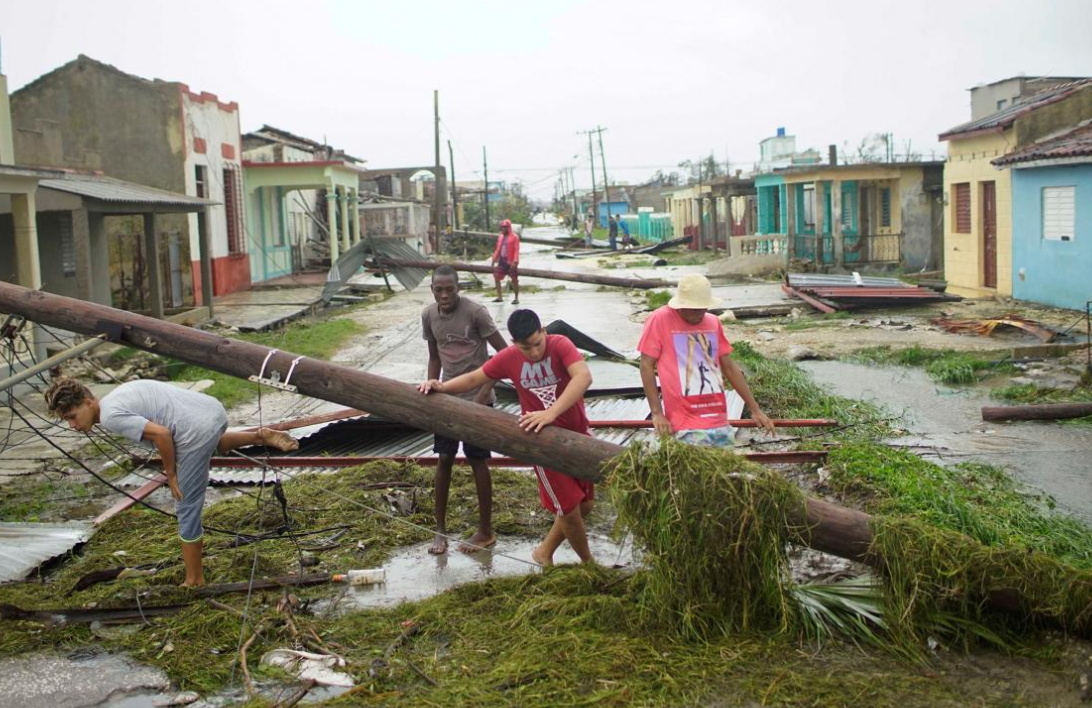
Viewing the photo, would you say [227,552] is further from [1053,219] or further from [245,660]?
[1053,219]

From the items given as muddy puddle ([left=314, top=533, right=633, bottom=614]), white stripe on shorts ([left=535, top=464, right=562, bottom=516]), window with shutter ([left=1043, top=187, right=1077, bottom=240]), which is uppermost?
window with shutter ([left=1043, top=187, right=1077, bottom=240])

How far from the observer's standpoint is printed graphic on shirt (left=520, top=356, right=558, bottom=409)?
235 inches

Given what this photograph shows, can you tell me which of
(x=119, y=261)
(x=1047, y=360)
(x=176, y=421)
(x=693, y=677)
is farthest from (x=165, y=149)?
(x=693, y=677)

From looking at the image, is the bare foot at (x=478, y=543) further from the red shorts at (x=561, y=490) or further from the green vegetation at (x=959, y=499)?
the green vegetation at (x=959, y=499)

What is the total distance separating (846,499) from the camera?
7828 millimetres

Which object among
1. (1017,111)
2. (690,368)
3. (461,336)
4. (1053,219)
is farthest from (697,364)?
(1017,111)

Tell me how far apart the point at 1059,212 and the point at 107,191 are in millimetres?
16727

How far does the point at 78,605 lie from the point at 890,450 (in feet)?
19.6

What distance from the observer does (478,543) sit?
271 inches

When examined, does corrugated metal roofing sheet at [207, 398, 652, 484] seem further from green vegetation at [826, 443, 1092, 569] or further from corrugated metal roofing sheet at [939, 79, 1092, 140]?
corrugated metal roofing sheet at [939, 79, 1092, 140]

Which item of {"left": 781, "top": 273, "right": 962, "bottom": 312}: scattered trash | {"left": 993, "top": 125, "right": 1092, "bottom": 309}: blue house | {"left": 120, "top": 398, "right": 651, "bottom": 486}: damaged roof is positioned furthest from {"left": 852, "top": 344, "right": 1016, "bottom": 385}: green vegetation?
{"left": 993, "top": 125, "right": 1092, "bottom": 309}: blue house

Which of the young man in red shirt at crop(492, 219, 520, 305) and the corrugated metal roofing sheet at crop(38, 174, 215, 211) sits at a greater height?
the corrugated metal roofing sheet at crop(38, 174, 215, 211)

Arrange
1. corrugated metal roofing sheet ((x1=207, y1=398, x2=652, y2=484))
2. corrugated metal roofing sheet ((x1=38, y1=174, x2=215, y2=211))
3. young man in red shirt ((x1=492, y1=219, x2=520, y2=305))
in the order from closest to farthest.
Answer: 1. corrugated metal roofing sheet ((x1=207, y1=398, x2=652, y2=484))
2. corrugated metal roofing sheet ((x1=38, y1=174, x2=215, y2=211))
3. young man in red shirt ((x1=492, y1=219, x2=520, y2=305))

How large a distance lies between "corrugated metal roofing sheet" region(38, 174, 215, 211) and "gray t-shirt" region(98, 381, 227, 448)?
503 inches
